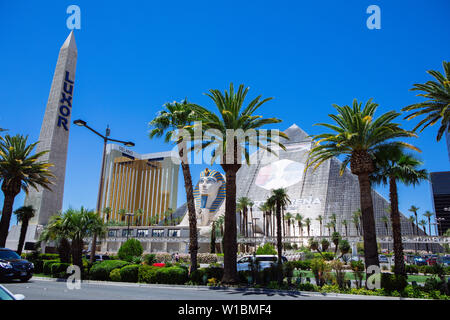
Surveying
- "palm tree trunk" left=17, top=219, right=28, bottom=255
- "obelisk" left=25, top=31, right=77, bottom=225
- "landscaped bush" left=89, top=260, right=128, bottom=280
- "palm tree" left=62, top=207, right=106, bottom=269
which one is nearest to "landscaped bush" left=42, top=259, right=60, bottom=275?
"palm tree" left=62, top=207, right=106, bottom=269

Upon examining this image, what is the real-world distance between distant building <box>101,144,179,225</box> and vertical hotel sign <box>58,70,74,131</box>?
12033 cm

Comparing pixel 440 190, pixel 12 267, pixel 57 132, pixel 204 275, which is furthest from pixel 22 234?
pixel 440 190

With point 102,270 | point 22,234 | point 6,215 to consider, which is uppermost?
point 6,215

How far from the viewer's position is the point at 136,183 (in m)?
170

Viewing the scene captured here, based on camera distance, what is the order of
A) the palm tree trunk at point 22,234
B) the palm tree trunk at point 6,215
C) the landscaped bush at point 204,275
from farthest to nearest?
the palm tree trunk at point 22,234 → the palm tree trunk at point 6,215 → the landscaped bush at point 204,275

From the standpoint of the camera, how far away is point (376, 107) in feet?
64.9

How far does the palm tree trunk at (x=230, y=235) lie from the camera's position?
1892 centimetres

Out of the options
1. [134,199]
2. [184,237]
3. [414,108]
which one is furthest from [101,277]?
[134,199]

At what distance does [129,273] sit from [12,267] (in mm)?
6218

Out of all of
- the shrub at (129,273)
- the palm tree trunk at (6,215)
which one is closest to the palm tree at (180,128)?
the shrub at (129,273)

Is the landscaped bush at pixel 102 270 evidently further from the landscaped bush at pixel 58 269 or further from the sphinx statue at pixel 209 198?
the sphinx statue at pixel 209 198

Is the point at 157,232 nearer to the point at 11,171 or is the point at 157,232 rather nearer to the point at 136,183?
the point at 11,171
